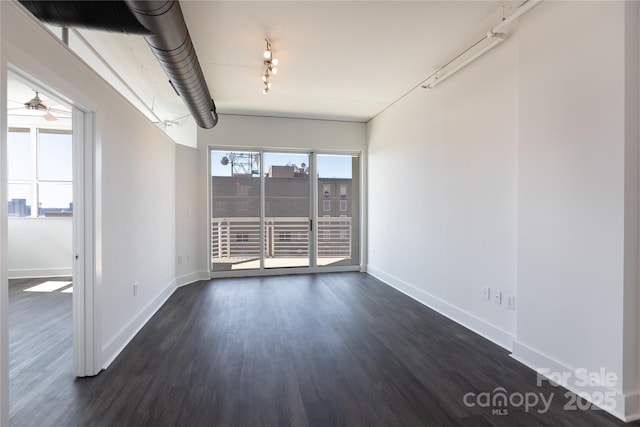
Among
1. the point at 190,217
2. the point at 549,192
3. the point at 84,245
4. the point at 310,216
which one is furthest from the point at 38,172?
the point at 549,192

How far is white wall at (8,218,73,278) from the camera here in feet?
16.5

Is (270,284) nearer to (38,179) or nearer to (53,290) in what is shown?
(53,290)

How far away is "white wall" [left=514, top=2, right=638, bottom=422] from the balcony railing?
3545 millimetres

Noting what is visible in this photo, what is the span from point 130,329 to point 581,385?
3683 mm

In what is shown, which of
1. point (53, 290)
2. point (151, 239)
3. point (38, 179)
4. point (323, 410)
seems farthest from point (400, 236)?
point (38, 179)

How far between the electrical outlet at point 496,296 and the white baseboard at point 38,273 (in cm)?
663

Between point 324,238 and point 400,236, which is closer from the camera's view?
point 400,236

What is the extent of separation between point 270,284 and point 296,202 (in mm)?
1632

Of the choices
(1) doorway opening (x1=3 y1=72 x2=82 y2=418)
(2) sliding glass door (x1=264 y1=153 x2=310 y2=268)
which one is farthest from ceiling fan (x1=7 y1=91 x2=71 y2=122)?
(2) sliding glass door (x1=264 y1=153 x2=310 y2=268)

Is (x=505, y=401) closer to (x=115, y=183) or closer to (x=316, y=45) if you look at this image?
(x=316, y=45)

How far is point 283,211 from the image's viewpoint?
5508 millimetres

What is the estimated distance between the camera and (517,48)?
2.46m

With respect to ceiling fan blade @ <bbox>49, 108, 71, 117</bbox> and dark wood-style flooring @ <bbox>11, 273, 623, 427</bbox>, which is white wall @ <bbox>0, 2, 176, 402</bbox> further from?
ceiling fan blade @ <bbox>49, 108, 71, 117</bbox>

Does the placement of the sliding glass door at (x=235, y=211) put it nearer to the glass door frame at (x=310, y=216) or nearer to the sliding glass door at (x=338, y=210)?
the glass door frame at (x=310, y=216)
